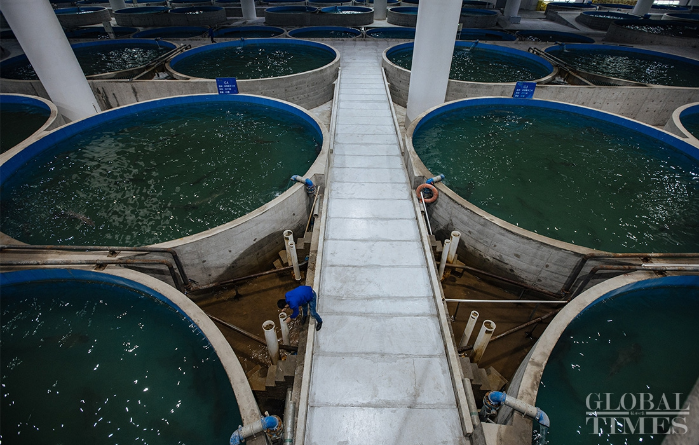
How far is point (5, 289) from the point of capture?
6.14 metres

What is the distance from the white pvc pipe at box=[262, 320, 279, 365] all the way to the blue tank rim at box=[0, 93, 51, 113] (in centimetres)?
1379

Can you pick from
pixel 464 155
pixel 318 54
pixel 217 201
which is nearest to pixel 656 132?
pixel 464 155

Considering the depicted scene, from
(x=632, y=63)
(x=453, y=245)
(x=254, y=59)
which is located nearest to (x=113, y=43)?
(x=254, y=59)

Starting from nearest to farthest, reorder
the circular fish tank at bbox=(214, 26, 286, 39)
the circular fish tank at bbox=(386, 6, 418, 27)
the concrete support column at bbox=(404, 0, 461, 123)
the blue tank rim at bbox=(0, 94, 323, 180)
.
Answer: the concrete support column at bbox=(404, 0, 461, 123) → the blue tank rim at bbox=(0, 94, 323, 180) → the circular fish tank at bbox=(214, 26, 286, 39) → the circular fish tank at bbox=(386, 6, 418, 27)

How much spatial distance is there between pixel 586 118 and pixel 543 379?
11482mm

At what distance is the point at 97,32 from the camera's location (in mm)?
24250

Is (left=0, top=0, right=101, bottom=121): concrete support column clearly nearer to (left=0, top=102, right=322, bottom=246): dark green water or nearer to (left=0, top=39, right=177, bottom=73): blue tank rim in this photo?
(left=0, top=102, right=322, bottom=246): dark green water

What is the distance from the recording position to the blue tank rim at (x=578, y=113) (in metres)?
10.6

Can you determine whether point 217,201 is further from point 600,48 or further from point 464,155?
point 600,48

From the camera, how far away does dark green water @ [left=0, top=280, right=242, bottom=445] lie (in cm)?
455

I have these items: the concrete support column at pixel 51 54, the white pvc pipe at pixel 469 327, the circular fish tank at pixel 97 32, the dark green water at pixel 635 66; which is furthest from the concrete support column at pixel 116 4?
the white pvc pipe at pixel 469 327

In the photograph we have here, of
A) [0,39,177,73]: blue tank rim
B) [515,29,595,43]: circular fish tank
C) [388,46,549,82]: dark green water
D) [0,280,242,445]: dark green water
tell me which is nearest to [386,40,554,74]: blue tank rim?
[388,46,549,82]: dark green water

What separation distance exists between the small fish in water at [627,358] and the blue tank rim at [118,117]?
29.8 ft

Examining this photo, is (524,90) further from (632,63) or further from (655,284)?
(632,63)
